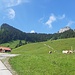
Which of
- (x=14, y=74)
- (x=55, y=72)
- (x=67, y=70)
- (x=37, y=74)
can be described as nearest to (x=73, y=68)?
(x=67, y=70)

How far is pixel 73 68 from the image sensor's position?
2334 centimetres

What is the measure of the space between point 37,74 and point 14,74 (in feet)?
7.10

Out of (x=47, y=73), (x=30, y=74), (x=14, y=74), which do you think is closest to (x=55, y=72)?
(x=47, y=73)

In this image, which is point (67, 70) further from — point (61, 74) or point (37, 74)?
point (37, 74)

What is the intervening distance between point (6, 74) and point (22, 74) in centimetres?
145

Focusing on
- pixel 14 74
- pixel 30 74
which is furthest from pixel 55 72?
pixel 14 74

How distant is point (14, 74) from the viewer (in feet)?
68.3

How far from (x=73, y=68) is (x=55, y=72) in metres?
2.95

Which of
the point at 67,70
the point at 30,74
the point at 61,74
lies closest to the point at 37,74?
the point at 30,74

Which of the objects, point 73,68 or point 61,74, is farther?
point 73,68

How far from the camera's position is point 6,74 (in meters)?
20.6

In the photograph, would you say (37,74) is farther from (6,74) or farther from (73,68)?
(73,68)

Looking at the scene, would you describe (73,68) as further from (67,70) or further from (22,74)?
(22,74)

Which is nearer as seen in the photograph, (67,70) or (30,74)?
(30,74)
